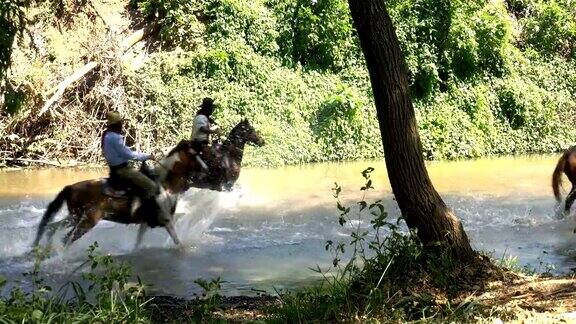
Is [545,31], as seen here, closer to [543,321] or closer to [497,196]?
[497,196]

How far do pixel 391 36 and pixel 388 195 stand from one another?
10.1m

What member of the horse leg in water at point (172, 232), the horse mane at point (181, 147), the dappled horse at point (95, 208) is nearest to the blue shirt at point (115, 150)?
the dappled horse at point (95, 208)

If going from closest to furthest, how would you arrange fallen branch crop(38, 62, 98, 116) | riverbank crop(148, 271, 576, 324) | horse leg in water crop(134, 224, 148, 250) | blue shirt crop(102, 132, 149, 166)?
1. riverbank crop(148, 271, 576, 324)
2. blue shirt crop(102, 132, 149, 166)
3. horse leg in water crop(134, 224, 148, 250)
4. fallen branch crop(38, 62, 98, 116)

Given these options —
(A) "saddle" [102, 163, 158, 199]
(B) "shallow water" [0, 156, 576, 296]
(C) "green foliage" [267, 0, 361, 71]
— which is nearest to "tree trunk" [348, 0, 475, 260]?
(B) "shallow water" [0, 156, 576, 296]

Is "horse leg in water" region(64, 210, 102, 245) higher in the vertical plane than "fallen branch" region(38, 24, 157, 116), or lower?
lower

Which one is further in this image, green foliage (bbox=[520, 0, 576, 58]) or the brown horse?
green foliage (bbox=[520, 0, 576, 58])

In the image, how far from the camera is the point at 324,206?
15.0 metres

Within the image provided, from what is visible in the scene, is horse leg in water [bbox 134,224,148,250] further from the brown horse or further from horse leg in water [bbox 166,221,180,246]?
the brown horse

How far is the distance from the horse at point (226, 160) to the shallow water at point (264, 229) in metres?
0.60

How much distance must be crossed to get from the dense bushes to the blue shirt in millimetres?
11861

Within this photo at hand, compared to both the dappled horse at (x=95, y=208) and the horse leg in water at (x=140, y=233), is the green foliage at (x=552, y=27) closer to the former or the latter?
the dappled horse at (x=95, y=208)

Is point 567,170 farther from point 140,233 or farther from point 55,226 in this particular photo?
point 55,226

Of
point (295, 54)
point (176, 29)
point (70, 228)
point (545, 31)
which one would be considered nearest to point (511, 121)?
point (545, 31)

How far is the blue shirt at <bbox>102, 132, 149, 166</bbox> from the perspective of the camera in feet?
33.0
